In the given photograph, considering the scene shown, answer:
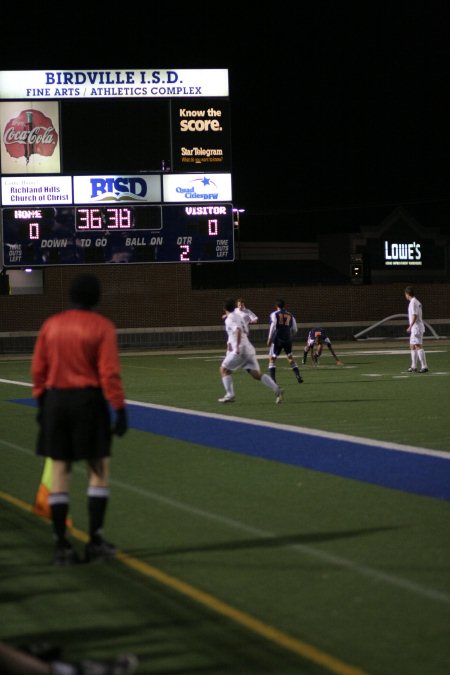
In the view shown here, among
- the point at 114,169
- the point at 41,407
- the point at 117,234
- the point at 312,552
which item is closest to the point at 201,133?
the point at 114,169

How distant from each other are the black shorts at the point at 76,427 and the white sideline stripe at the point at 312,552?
1.57m

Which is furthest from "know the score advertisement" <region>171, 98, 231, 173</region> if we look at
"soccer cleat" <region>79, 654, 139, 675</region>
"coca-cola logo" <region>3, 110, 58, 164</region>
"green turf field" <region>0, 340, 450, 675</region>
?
"soccer cleat" <region>79, 654, 139, 675</region>

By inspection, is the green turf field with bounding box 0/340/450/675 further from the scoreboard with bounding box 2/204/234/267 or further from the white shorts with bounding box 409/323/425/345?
the scoreboard with bounding box 2/204/234/267

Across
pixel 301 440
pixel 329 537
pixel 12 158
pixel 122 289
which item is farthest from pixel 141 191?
pixel 329 537

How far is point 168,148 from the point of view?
41688 mm

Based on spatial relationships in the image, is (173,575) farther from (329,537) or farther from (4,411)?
(4,411)

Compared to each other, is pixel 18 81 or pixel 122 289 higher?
pixel 18 81

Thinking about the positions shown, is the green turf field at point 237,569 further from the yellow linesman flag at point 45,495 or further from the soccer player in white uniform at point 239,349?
the soccer player in white uniform at point 239,349

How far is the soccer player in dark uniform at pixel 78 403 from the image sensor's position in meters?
7.85

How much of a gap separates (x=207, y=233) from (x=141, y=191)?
2.66 meters

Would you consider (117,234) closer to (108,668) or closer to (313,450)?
(313,450)

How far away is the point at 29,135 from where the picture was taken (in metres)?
41.3

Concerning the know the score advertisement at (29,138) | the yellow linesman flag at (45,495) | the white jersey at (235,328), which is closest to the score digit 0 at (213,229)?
the know the score advertisement at (29,138)

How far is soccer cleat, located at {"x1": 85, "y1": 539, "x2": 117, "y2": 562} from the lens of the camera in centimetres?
800
